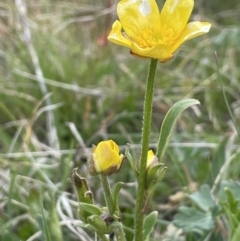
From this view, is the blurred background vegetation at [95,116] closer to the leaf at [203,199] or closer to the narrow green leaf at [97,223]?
the leaf at [203,199]

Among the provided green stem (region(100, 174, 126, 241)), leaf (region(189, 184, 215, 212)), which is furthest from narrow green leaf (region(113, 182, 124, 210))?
leaf (region(189, 184, 215, 212))

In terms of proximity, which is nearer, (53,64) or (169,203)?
(169,203)

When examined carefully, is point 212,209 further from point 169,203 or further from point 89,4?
point 89,4

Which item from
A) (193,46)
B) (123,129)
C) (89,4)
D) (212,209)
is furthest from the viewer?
(89,4)

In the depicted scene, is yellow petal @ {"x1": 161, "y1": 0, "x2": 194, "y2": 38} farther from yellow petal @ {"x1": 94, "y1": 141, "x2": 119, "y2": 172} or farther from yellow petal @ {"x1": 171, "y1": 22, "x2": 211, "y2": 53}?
yellow petal @ {"x1": 94, "y1": 141, "x2": 119, "y2": 172}

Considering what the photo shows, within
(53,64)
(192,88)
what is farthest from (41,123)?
(192,88)

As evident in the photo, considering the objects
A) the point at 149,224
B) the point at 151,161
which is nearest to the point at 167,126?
the point at 151,161

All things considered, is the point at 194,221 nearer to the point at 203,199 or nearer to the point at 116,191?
the point at 203,199
